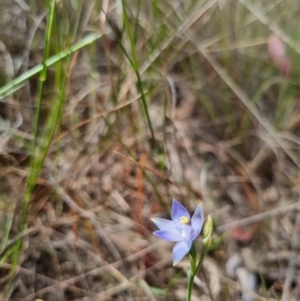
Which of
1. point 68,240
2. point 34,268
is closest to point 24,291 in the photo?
point 34,268

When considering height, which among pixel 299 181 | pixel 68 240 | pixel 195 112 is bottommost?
pixel 299 181

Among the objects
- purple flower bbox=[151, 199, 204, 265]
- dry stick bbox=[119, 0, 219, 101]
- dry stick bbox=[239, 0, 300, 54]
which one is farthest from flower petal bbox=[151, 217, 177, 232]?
dry stick bbox=[239, 0, 300, 54]

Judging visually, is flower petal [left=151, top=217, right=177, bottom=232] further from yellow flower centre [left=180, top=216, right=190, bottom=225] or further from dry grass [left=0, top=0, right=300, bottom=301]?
dry grass [left=0, top=0, right=300, bottom=301]

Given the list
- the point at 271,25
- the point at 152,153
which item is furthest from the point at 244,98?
the point at 152,153

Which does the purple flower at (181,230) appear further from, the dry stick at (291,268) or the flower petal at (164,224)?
the dry stick at (291,268)

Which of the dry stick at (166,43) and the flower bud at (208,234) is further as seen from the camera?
the dry stick at (166,43)

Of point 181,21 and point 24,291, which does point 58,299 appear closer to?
point 24,291

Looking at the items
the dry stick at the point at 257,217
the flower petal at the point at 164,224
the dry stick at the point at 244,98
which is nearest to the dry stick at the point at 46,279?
the dry stick at the point at 257,217

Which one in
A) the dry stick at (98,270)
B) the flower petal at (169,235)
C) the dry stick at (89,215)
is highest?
the flower petal at (169,235)
